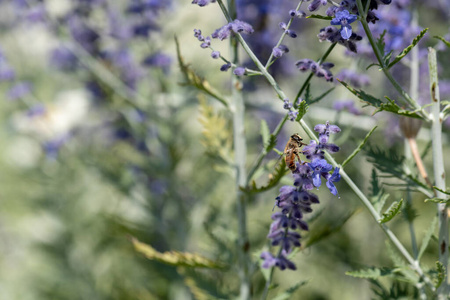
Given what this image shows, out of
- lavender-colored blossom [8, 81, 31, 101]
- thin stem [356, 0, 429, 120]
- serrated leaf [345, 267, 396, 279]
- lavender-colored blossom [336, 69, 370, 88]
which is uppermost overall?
lavender-colored blossom [8, 81, 31, 101]

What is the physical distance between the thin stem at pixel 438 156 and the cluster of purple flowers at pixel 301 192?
273 mm

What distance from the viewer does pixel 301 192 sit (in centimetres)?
110

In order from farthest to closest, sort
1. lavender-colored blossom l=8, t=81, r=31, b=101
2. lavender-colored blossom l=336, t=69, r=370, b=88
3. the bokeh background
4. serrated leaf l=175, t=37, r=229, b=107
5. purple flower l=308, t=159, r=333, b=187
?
lavender-colored blossom l=8, t=81, r=31, b=101 → the bokeh background → lavender-colored blossom l=336, t=69, r=370, b=88 → serrated leaf l=175, t=37, r=229, b=107 → purple flower l=308, t=159, r=333, b=187

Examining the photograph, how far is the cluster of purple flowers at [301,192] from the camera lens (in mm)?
997

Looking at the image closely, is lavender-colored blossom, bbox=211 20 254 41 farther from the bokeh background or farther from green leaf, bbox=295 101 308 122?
the bokeh background

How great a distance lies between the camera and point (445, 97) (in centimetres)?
213

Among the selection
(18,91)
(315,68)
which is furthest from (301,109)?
(18,91)

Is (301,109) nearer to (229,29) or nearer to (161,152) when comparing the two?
(229,29)

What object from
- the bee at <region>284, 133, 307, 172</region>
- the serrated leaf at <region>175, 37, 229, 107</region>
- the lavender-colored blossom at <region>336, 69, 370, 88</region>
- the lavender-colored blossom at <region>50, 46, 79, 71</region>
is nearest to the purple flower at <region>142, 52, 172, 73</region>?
the lavender-colored blossom at <region>50, 46, 79, 71</region>

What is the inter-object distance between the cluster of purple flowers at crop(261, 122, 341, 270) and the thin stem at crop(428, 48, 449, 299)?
0.90ft

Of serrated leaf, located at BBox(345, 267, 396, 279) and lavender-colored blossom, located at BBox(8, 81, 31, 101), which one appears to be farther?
lavender-colored blossom, located at BBox(8, 81, 31, 101)

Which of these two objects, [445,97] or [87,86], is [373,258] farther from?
[87,86]

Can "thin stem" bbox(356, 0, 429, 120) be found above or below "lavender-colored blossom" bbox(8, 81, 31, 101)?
below

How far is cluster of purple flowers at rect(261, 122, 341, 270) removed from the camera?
997mm
